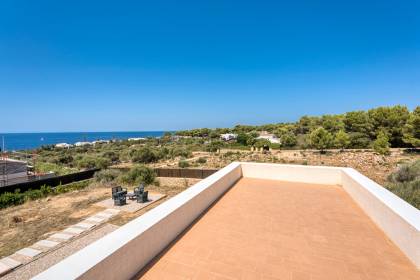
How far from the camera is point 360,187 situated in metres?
3.84

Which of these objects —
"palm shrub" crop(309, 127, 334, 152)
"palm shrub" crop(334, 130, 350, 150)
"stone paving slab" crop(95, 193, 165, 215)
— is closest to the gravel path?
"stone paving slab" crop(95, 193, 165, 215)

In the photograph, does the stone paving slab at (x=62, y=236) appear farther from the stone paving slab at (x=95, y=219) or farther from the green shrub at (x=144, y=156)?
the green shrub at (x=144, y=156)

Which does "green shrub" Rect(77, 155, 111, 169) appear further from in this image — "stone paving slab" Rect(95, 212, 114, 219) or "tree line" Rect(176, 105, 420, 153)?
"tree line" Rect(176, 105, 420, 153)

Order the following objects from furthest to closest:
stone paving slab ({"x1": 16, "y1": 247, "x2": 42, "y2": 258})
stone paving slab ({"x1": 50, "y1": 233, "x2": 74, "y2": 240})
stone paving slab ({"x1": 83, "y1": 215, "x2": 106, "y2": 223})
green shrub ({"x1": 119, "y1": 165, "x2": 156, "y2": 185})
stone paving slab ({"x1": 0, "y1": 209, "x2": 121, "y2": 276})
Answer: green shrub ({"x1": 119, "y1": 165, "x2": 156, "y2": 185}) < stone paving slab ({"x1": 83, "y1": 215, "x2": 106, "y2": 223}) < stone paving slab ({"x1": 50, "y1": 233, "x2": 74, "y2": 240}) < stone paving slab ({"x1": 16, "y1": 247, "x2": 42, "y2": 258}) < stone paving slab ({"x1": 0, "y1": 209, "x2": 121, "y2": 276})

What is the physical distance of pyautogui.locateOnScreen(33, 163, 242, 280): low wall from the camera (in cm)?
152

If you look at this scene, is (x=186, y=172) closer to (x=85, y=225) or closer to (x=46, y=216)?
(x=46, y=216)

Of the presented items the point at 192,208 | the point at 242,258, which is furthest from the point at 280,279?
the point at 192,208

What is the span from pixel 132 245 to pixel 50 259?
409cm

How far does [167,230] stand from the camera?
2.54 m

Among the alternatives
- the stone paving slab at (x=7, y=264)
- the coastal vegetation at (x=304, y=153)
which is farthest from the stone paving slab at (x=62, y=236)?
the coastal vegetation at (x=304, y=153)

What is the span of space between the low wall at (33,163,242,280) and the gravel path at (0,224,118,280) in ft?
11.7

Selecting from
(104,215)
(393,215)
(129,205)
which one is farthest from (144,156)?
(393,215)

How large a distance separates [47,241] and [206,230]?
4.98 m

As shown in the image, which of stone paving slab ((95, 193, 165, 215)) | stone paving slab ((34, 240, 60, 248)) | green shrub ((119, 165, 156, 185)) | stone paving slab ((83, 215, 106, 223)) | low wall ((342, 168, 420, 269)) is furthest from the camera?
green shrub ((119, 165, 156, 185))
